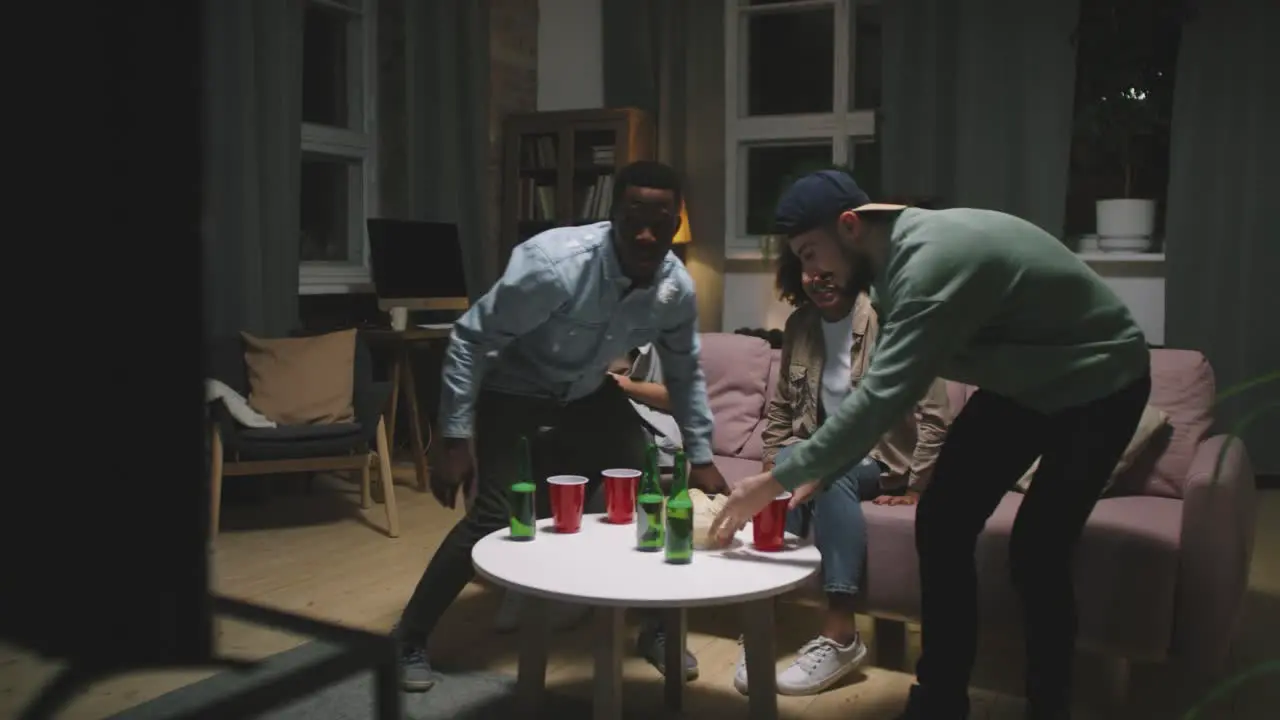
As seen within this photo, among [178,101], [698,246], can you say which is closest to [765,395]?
[698,246]

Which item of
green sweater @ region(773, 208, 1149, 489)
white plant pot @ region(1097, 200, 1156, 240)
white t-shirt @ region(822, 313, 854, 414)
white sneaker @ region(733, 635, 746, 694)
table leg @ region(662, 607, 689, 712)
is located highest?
white plant pot @ region(1097, 200, 1156, 240)

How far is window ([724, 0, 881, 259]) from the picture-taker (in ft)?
17.5

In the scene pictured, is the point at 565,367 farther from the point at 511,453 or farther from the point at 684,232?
the point at 684,232

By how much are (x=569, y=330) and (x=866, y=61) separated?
11.8 ft

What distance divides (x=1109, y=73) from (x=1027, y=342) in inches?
132

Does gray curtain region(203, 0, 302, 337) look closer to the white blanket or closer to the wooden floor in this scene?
the white blanket

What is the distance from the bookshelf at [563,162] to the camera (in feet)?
17.5

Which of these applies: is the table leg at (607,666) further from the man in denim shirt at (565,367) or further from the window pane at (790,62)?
the window pane at (790,62)

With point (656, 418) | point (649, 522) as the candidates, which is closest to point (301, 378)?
point (656, 418)

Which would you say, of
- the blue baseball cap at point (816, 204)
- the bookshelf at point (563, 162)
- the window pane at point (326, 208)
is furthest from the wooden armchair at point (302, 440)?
the blue baseball cap at point (816, 204)

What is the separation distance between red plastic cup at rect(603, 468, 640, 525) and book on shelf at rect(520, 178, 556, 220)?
348 cm

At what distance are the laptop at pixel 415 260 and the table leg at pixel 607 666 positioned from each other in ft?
9.90

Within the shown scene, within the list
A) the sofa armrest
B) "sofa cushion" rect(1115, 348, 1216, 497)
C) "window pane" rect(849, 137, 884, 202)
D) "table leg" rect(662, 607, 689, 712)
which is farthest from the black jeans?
"window pane" rect(849, 137, 884, 202)

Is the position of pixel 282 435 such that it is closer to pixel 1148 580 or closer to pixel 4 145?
pixel 1148 580
